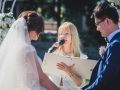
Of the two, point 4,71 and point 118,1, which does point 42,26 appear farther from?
point 118,1

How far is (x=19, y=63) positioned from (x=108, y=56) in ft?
3.02

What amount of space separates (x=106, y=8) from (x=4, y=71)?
1234mm

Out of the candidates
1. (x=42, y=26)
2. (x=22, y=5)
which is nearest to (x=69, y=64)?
(x=42, y=26)

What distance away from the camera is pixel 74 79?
361cm

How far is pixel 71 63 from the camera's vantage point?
138 inches

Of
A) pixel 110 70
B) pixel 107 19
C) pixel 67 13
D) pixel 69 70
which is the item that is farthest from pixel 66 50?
pixel 67 13

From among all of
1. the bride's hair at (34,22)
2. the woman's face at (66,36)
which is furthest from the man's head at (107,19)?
the woman's face at (66,36)

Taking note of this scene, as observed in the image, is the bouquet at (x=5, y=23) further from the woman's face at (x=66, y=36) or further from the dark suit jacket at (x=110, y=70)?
the dark suit jacket at (x=110, y=70)

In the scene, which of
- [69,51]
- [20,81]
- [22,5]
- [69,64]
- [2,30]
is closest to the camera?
[20,81]

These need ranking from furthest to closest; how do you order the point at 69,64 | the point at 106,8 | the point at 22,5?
the point at 22,5 < the point at 69,64 < the point at 106,8

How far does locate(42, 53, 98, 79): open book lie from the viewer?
346 cm

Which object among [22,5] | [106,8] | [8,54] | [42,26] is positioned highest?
[106,8]

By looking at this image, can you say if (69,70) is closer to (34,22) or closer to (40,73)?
(40,73)

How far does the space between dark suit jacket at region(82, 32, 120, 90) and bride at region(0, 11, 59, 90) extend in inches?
25.4
